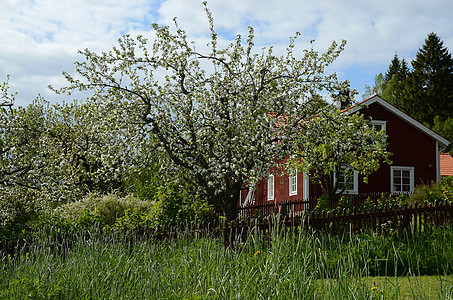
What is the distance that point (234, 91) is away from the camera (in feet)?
41.3

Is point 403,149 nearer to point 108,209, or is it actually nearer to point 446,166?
point 446,166

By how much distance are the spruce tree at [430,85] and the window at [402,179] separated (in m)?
25.4

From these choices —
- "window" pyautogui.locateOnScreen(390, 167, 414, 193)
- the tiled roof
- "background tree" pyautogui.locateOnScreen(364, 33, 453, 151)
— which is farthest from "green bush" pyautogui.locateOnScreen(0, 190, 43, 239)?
"background tree" pyautogui.locateOnScreen(364, 33, 453, 151)

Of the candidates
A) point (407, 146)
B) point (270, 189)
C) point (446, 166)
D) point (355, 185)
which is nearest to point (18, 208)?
point (270, 189)

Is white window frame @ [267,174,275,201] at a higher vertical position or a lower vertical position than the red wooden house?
lower

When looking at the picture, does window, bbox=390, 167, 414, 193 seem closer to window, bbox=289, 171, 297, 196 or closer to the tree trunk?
window, bbox=289, 171, 297, 196

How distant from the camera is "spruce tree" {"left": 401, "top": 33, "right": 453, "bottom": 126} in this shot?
4991 centimetres

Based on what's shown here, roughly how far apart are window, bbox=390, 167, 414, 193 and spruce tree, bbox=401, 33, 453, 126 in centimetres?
2536

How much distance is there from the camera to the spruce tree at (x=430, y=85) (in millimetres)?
49906

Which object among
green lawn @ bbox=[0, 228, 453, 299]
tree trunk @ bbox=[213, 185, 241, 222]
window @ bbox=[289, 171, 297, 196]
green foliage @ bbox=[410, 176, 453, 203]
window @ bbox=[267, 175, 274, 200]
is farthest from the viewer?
window @ bbox=[267, 175, 274, 200]

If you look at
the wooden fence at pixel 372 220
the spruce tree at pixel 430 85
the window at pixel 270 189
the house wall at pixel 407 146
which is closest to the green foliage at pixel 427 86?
the spruce tree at pixel 430 85

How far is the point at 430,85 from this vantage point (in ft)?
168

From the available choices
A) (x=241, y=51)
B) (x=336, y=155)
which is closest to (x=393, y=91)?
(x=336, y=155)

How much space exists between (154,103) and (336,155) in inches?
347
